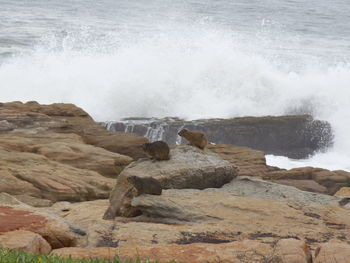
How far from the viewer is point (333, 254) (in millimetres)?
5574

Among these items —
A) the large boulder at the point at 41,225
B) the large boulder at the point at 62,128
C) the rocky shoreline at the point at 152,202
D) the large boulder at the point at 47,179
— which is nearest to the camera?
the rocky shoreline at the point at 152,202

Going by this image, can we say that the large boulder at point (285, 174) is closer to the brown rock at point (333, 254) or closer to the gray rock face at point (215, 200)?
the gray rock face at point (215, 200)

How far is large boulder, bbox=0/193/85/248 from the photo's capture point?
6133 mm

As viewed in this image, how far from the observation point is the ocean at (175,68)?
75.0ft

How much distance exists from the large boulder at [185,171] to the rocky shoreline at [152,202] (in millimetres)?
15

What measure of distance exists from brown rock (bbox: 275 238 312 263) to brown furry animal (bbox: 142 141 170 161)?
3717 mm

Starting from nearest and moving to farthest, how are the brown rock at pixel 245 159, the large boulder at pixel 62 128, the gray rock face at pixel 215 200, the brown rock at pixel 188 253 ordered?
the brown rock at pixel 188 253 < the gray rock face at pixel 215 200 < the large boulder at pixel 62 128 < the brown rock at pixel 245 159

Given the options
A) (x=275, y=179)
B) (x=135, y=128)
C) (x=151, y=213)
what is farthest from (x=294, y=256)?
(x=135, y=128)

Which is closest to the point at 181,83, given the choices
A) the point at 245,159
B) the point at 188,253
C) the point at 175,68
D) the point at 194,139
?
the point at 175,68

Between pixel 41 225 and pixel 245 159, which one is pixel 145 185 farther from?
pixel 245 159

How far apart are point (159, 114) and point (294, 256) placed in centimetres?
1668

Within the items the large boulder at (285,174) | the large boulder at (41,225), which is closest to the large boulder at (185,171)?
the large boulder at (41,225)

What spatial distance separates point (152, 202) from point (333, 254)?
2706 millimetres

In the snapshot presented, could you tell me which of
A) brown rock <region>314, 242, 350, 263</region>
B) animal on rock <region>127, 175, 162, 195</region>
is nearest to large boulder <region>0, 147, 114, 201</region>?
animal on rock <region>127, 175, 162, 195</region>
